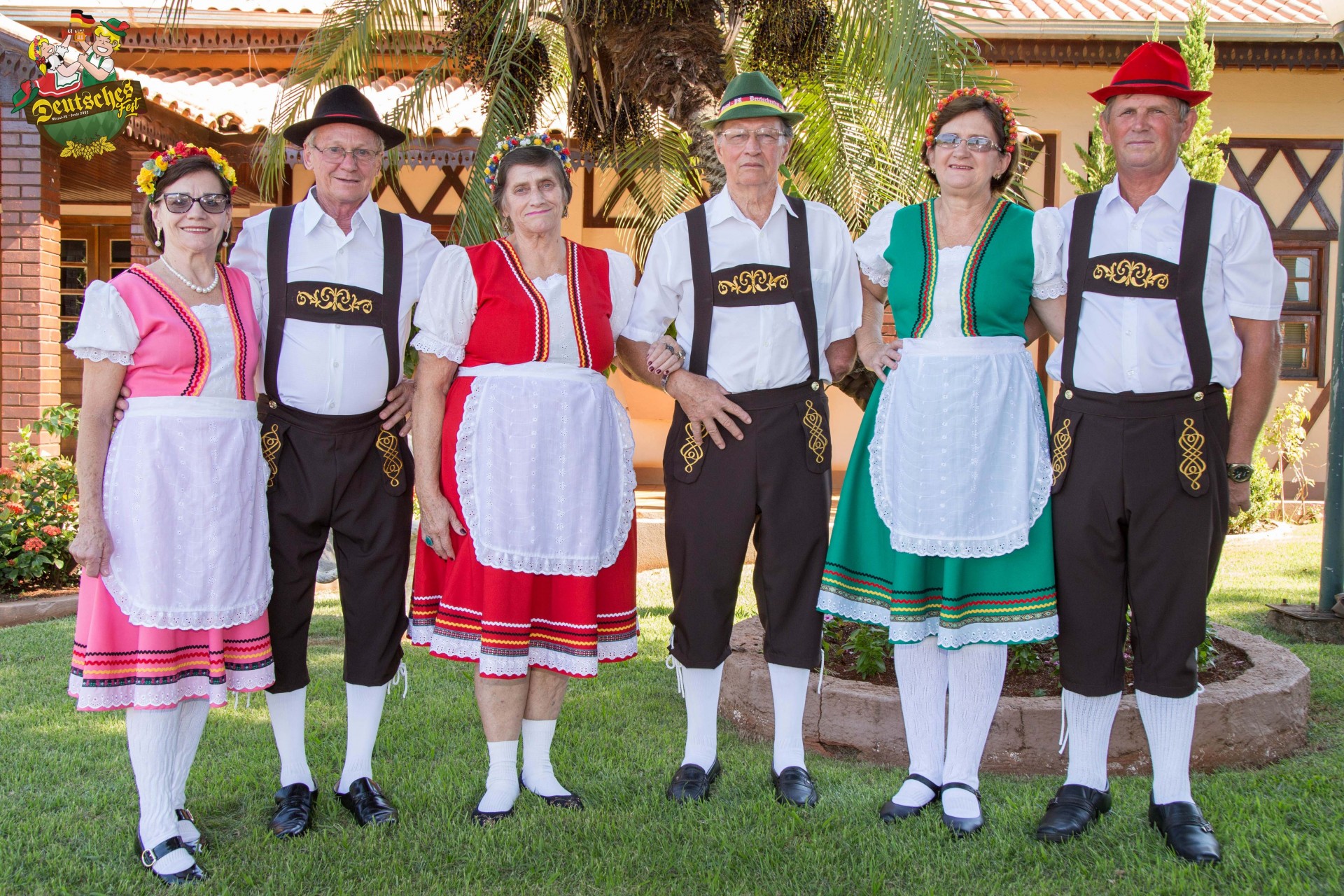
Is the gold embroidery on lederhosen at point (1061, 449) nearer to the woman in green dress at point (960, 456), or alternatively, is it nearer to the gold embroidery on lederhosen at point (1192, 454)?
the woman in green dress at point (960, 456)

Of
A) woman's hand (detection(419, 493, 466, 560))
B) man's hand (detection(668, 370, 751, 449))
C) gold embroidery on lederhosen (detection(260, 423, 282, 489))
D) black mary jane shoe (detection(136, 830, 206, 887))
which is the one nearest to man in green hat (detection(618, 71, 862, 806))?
man's hand (detection(668, 370, 751, 449))

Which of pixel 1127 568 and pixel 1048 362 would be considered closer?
pixel 1127 568

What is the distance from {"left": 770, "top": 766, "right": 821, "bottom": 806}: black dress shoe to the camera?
3006mm

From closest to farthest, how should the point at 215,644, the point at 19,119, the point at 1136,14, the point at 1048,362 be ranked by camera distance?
the point at 215,644, the point at 1048,362, the point at 19,119, the point at 1136,14

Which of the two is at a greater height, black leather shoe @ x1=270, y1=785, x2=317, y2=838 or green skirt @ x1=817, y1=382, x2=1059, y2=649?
green skirt @ x1=817, y1=382, x2=1059, y2=649

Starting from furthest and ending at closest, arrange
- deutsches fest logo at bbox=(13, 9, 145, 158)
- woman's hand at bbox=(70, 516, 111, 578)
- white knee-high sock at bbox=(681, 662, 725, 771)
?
deutsches fest logo at bbox=(13, 9, 145, 158)
white knee-high sock at bbox=(681, 662, 725, 771)
woman's hand at bbox=(70, 516, 111, 578)

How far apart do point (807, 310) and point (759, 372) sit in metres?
0.22

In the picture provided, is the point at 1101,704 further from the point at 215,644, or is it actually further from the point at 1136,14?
the point at 1136,14

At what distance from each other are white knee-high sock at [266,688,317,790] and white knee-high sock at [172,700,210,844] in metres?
0.21

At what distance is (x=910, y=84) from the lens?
383 centimetres

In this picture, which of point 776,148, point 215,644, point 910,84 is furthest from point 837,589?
point 910,84

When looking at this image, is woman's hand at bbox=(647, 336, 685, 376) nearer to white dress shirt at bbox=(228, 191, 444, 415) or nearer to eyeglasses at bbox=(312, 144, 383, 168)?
white dress shirt at bbox=(228, 191, 444, 415)

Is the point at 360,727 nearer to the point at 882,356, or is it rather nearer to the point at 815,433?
the point at 815,433

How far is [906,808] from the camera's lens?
2.90 m
